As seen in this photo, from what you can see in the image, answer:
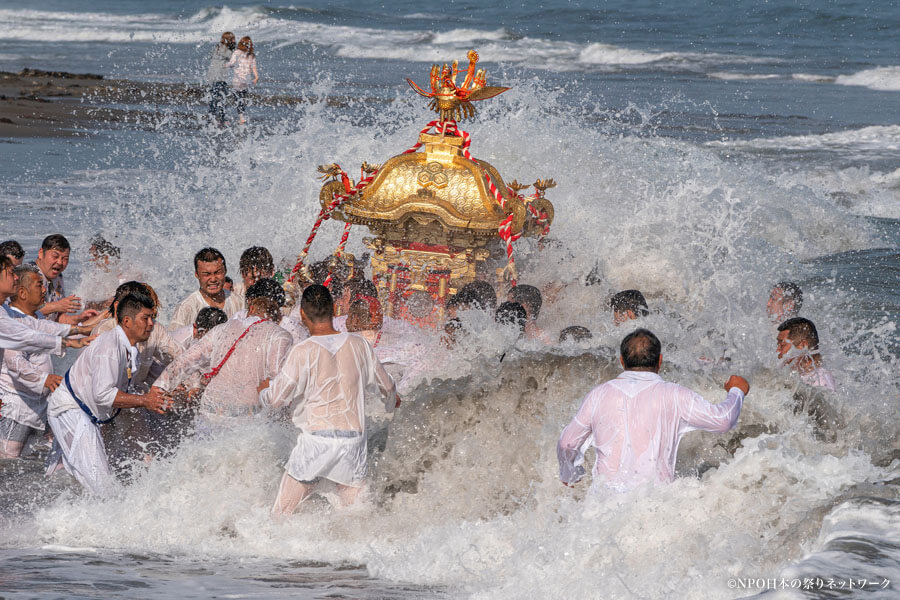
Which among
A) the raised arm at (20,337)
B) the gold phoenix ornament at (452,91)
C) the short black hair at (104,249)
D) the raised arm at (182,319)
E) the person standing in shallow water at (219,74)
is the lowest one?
the raised arm at (20,337)

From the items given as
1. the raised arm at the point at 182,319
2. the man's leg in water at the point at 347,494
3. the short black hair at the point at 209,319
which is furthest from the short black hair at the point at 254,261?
the man's leg in water at the point at 347,494

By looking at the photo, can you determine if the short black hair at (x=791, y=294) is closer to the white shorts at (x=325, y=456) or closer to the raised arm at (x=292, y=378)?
the white shorts at (x=325, y=456)

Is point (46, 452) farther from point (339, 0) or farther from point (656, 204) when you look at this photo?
point (339, 0)

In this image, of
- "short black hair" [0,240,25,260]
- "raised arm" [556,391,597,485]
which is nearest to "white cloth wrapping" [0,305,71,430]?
"short black hair" [0,240,25,260]

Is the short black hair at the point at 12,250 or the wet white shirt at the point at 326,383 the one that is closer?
the wet white shirt at the point at 326,383

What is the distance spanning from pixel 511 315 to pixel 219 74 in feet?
46.2

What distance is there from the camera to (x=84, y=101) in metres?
24.5

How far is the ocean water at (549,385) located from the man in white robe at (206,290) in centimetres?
135

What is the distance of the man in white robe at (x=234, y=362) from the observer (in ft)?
21.6

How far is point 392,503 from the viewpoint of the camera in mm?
6746

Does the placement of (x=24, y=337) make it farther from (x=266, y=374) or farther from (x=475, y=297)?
(x=475, y=297)

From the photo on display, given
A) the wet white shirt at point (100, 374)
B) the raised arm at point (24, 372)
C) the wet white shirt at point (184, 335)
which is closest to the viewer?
the wet white shirt at point (100, 374)

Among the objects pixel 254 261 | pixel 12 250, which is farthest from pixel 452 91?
pixel 12 250

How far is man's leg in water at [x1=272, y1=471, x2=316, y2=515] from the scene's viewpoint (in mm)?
6164
